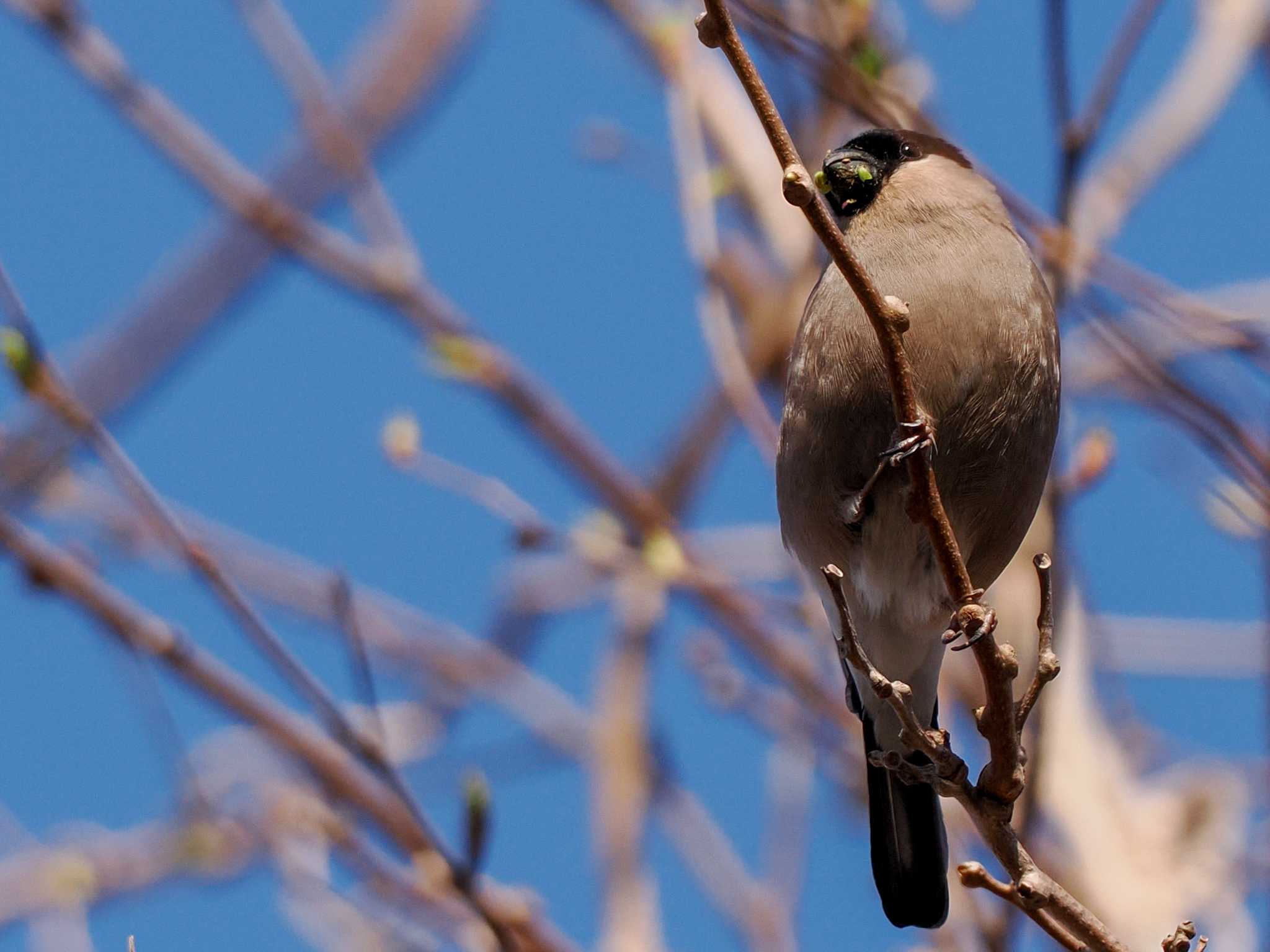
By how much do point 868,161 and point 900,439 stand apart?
Result: 3.28ft

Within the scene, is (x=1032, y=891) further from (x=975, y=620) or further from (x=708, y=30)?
(x=708, y=30)

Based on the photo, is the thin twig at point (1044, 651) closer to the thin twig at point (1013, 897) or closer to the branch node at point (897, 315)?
the thin twig at point (1013, 897)

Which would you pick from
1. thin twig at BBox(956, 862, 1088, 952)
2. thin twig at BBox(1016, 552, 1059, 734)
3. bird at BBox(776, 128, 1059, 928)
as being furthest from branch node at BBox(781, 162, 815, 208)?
thin twig at BBox(956, 862, 1088, 952)

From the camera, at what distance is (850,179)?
11.3 ft

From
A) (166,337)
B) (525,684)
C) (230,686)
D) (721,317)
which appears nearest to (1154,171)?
(721,317)

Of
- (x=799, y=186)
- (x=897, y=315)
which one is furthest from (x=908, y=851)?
(x=799, y=186)

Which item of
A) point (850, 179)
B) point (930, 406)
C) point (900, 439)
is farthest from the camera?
point (850, 179)

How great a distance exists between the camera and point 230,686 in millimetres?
3398

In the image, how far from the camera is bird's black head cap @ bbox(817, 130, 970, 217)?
3445 millimetres

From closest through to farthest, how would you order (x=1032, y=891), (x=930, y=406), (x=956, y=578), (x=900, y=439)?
1. (x=1032, y=891)
2. (x=956, y=578)
3. (x=900, y=439)
4. (x=930, y=406)

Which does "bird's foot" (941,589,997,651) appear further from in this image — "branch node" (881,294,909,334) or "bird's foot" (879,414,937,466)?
"branch node" (881,294,909,334)

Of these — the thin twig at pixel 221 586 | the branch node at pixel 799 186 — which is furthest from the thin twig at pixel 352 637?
the branch node at pixel 799 186

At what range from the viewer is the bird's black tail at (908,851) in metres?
3.06

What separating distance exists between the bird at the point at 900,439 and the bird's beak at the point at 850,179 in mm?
44
